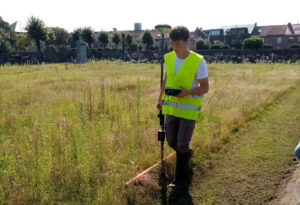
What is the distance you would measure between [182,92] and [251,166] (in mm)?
1680

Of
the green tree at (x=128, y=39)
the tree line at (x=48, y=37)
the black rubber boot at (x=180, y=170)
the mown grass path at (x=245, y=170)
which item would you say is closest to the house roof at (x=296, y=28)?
the tree line at (x=48, y=37)

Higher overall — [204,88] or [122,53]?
[122,53]

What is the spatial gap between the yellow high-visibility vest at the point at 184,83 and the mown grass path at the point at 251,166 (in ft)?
3.06

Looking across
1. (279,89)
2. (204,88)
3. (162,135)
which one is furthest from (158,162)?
(279,89)

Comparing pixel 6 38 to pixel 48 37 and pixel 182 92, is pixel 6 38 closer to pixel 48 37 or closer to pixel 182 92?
pixel 48 37

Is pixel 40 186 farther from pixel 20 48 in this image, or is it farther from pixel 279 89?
pixel 20 48

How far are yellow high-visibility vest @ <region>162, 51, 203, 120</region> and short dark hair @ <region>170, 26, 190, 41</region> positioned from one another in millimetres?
214

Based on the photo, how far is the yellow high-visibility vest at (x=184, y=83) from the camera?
2549 mm

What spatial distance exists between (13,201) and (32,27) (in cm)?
3812

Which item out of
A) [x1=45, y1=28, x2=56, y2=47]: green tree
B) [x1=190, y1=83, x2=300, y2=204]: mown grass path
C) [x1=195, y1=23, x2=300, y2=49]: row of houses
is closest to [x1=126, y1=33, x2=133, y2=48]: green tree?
[x1=45, y1=28, x2=56, y2=47]: green tree

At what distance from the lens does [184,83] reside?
8.60ft

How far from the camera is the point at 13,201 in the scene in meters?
2.40

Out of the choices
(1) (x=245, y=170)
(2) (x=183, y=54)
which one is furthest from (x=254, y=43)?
(2) (x=183, y=54)

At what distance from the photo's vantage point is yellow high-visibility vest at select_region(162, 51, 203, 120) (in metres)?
2.55
